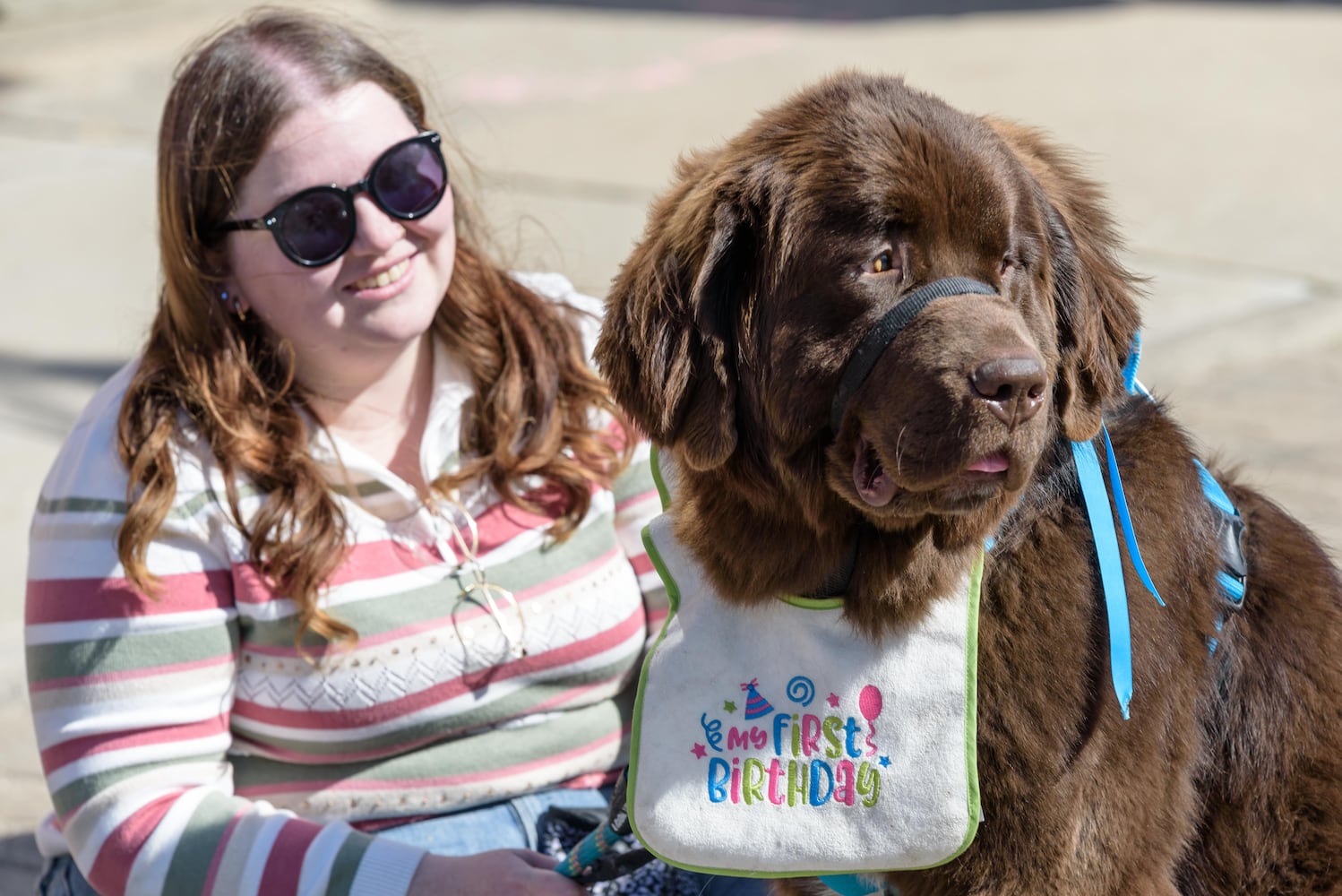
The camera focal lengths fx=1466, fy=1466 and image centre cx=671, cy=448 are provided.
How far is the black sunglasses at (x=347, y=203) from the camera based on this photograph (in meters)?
2.55

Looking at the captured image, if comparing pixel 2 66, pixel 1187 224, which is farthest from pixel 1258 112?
pixel 2 66

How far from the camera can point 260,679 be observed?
8.45ft

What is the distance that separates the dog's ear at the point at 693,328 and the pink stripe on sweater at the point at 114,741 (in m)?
1.00

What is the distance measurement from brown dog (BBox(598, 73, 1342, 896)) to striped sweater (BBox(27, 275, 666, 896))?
55 cm

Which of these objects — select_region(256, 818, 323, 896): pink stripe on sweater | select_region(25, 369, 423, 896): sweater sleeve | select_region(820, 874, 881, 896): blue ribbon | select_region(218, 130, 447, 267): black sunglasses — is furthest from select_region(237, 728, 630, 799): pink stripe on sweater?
select_region(218, 130, 447, 267): black sunglasses

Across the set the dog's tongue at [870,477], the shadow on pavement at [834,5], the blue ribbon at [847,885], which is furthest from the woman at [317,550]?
the shadow on pavement at [834,5]

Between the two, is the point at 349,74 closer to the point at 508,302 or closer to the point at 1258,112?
the point at 508,302

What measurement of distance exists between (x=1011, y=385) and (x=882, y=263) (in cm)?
27

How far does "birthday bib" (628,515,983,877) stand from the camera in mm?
2068

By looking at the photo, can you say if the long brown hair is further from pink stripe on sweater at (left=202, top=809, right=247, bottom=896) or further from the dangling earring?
pink stripe on sweater at (left=202, top=809, right=247, bottom=896)

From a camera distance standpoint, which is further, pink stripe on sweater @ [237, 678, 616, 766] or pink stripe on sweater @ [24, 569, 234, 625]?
pink stripe on sweater @ [237, 678, 616, 766]

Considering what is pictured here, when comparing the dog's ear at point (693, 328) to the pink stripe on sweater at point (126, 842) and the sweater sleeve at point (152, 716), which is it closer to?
the sweater sleeve at point (152, 716)

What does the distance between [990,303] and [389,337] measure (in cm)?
118

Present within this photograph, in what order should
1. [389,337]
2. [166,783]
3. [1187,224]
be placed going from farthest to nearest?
[1187,224] < [389,337] < [166,783]
